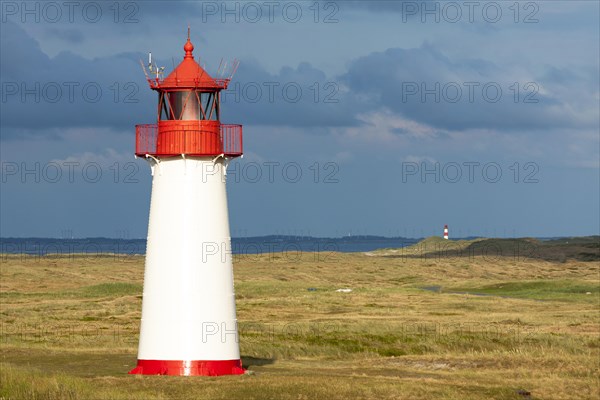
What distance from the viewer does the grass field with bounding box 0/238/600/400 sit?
31609mm

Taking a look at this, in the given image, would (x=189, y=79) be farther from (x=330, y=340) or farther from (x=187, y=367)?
(x=330, y=340)

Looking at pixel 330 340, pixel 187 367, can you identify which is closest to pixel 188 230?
pixel 187 367

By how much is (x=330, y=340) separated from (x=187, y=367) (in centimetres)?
1965

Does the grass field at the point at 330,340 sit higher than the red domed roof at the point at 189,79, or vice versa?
the red domed roof at the point at 189,79

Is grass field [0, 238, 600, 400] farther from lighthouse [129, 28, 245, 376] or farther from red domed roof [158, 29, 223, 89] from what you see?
red domed roof [158, 29, 223, 89]

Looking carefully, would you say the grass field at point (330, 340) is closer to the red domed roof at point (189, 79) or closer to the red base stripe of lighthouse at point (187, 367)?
the red base stripe of lighthouse at point (187, 367)

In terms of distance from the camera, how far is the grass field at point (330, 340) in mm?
31609

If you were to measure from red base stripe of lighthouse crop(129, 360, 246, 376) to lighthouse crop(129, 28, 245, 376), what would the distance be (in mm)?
29

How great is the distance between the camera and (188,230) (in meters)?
31.2

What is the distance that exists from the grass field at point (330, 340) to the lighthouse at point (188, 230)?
1241 millimetres

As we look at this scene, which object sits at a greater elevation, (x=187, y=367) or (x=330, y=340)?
(x=187, y=367)

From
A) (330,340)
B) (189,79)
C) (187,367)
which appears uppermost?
(189,79)

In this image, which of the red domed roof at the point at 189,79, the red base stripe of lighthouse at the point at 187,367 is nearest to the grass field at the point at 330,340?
the red base stripe of lighthouse at the point at 187,367

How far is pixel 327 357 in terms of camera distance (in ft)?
154
